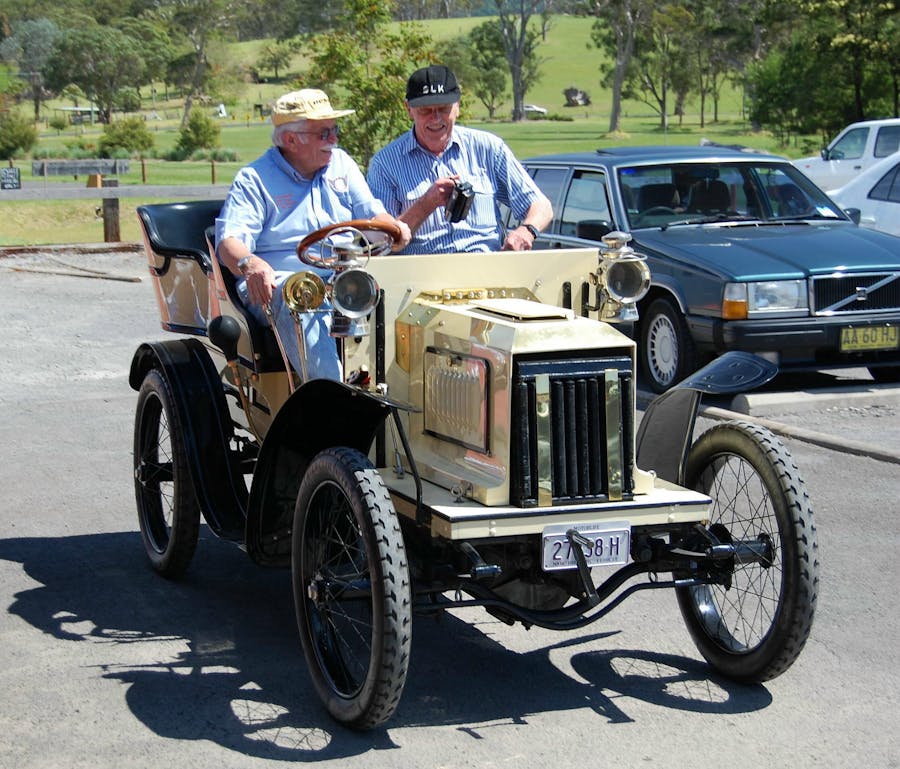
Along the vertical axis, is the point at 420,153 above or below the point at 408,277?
above

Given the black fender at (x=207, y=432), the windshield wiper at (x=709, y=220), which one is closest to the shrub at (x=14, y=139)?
the windshield wiper at (x=709, y=220)

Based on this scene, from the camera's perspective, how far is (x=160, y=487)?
21.6 ft

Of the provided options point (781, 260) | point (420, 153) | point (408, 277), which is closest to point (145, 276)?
point (781, 260)

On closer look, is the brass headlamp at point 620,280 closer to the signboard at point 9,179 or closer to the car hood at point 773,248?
the car hood at point 773,248

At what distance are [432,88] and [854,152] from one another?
16.8m

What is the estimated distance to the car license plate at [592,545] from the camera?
175 inches

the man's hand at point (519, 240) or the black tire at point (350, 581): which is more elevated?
the man's hand at point (519, 240)

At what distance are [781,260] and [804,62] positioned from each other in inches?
1597

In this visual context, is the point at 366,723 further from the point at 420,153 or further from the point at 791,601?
the point at 420,153

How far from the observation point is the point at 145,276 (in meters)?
17.5

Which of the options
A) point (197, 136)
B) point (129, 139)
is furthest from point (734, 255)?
point (129, 139)

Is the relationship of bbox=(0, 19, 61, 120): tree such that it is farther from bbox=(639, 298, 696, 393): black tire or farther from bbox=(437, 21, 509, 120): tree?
bbox=(639, 298, 696, 393): black tire

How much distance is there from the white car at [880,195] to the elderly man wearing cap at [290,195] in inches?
401

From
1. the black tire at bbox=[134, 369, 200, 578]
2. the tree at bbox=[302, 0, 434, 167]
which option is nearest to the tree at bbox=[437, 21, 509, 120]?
the tree at bbox=[302, 0, 434, 167]
